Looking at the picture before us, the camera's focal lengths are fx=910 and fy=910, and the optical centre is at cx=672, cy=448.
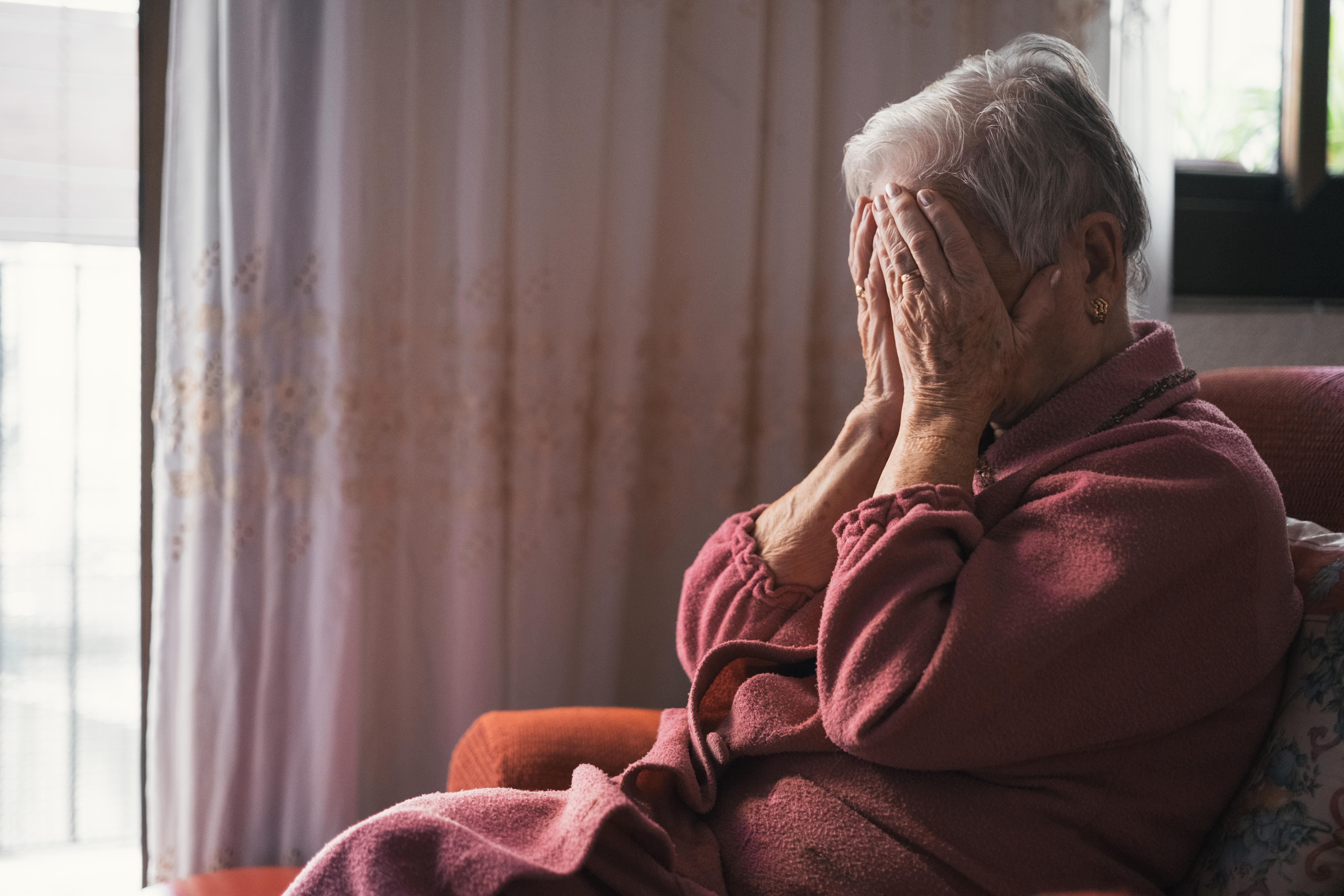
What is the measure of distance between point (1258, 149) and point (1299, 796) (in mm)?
1463

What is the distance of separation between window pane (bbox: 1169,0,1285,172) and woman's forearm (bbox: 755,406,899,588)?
1.18 metres

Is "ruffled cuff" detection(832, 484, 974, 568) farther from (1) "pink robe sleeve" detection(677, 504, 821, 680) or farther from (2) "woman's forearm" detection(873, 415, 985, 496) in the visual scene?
(1) "pink robe sleeve" detection(677, 504, 821, 680)

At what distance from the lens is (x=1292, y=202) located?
177 cm

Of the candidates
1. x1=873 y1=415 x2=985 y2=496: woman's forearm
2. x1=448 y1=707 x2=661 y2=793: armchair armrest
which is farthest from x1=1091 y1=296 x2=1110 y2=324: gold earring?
x1=448 y1=707 x2=661 y2=793: armchair armrest

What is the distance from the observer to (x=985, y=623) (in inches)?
29.9

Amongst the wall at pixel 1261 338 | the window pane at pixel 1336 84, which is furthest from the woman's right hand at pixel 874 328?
the window pane at pixel 1336 84

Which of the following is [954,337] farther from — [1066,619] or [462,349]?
[462,349]

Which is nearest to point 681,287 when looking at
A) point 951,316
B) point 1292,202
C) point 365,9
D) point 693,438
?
point 693,438

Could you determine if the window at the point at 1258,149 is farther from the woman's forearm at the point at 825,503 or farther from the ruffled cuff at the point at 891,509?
the ruffled cuff at the point at 891,509

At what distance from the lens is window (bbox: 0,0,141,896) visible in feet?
5.13

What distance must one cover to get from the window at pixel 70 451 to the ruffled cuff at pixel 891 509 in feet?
4.64

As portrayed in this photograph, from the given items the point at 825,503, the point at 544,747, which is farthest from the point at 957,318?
the point at 544,747

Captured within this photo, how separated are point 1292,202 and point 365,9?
175cm

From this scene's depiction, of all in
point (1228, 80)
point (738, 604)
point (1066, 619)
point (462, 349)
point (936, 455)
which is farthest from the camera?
point (1228, 80)
